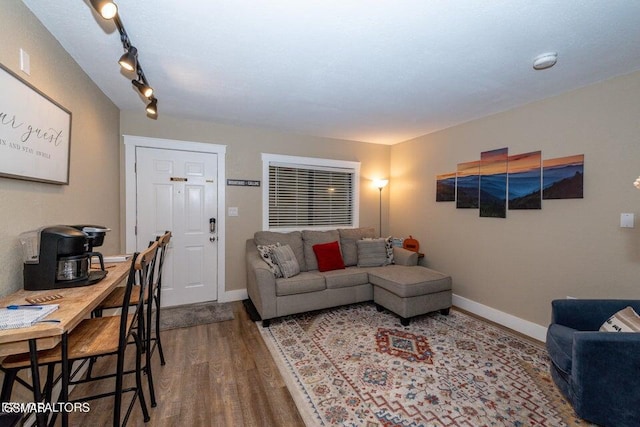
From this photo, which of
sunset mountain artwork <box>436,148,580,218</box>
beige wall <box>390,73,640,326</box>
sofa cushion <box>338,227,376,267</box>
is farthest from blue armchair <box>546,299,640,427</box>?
sofa cushion <box>338,227,376,267</box>

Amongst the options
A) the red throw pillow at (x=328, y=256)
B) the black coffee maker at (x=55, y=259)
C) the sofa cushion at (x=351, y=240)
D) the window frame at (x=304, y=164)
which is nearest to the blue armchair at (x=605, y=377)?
the red throw pillow at (x=328, y=256)

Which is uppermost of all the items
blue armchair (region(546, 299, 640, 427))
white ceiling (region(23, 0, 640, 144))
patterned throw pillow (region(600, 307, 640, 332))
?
white ceiling (region(23, 0, 640, 144))

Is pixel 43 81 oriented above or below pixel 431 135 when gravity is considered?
below

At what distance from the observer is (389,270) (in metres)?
3.42

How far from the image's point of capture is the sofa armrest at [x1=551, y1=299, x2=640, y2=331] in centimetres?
190

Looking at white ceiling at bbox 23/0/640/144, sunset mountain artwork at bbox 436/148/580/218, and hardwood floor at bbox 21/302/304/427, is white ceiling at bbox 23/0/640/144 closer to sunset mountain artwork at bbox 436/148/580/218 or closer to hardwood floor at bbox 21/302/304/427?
sunset mountain artwork at bbox 436/148/580/218

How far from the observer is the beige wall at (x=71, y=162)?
4.63 ft

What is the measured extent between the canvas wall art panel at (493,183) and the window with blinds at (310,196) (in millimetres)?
1878

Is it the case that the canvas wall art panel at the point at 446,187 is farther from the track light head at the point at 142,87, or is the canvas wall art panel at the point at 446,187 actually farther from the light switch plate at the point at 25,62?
the light switch plate at the point at 25,62

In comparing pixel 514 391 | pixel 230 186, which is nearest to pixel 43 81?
pixel 230 186

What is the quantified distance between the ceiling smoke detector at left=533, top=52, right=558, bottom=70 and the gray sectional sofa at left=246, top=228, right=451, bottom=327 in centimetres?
216

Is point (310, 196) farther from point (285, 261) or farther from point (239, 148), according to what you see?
point (285, 261)

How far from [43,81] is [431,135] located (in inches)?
159

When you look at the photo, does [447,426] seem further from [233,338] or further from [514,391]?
[233,338]
